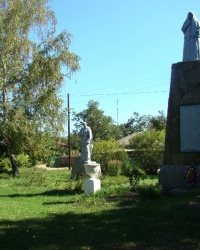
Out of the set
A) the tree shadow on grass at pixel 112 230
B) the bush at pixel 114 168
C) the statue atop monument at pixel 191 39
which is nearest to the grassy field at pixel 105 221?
the tree shadow on grass at pixel 112 230

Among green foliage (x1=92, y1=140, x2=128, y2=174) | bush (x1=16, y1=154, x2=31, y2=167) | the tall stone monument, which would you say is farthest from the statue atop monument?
bush (x1=16, y1=154, x2=31, y2=167)

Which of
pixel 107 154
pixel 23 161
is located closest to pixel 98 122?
pixel 23 161

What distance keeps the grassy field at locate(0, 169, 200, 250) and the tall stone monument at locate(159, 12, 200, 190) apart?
37.9 inches

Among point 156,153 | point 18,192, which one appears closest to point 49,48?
point 156,153

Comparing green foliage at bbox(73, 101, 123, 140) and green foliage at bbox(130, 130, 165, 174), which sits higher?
green foliage at bbox(73, 101, 123, 140)

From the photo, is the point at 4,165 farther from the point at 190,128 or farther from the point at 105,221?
the point at 105,221

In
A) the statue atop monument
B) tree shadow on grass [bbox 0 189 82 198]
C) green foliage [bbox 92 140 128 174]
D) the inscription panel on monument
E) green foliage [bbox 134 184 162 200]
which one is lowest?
tree shadow on grass [bbox 0 189 82 198]

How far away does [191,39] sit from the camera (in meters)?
12.1

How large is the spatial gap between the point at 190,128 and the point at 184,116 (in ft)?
1.34

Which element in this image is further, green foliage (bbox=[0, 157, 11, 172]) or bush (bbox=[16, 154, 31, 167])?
bush (bbox=[16, 154, 31, 167])

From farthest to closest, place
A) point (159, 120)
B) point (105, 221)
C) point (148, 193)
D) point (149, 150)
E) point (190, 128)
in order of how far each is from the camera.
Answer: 1. point (159, 120)
2. point (149, 150)
3. point (190, 128)
4. point (148, 193)
5. point (105, 221)

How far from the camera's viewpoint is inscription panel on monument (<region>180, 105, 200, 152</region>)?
11.4m

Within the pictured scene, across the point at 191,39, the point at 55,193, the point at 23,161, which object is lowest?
the point at 55,193

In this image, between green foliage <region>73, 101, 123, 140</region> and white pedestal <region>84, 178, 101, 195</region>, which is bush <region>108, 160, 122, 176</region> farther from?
green foliage <region>73, 101, 123, 140</region>
